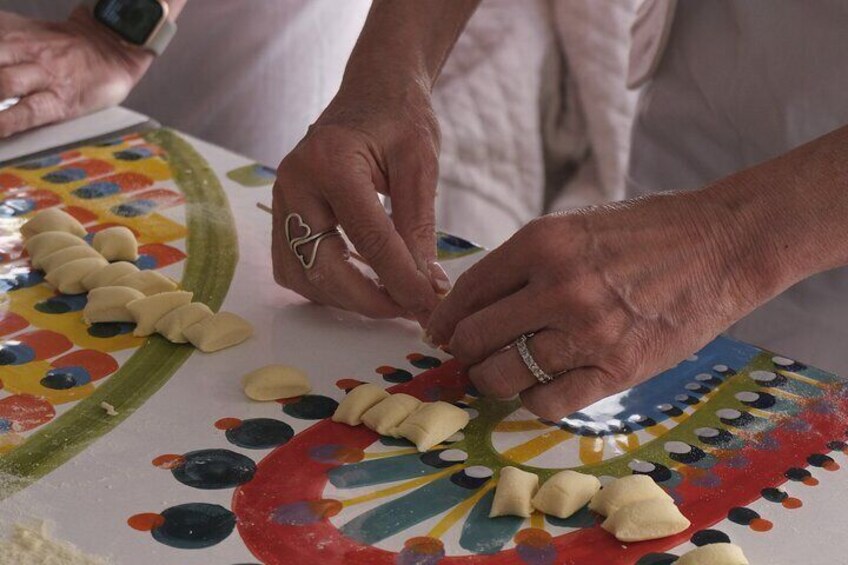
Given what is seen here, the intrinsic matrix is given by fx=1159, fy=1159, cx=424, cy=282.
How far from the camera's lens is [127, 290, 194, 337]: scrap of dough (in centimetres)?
122

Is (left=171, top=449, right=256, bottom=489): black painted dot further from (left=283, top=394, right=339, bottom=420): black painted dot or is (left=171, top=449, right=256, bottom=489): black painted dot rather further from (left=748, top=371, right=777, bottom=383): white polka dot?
(left=748, top=371, right=777, bottom=383): white polka dot

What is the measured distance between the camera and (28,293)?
131 centimetres

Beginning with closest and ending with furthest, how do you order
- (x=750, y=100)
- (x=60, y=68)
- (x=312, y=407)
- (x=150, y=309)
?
(x=312, y=407), (x=150, y=309), (x=750, y=100), (x=60, y=68)

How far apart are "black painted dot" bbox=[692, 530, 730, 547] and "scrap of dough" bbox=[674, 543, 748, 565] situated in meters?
0.03

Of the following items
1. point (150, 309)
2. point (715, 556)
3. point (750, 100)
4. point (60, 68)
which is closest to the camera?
point (715, 556)

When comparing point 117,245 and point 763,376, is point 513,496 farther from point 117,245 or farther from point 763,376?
point 117,245

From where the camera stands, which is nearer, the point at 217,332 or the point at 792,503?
the point at 792,503

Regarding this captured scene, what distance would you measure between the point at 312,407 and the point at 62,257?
15.8 inches

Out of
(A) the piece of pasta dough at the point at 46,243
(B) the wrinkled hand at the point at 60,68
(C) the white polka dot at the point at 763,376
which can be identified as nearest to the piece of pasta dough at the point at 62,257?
(A) the piece of pasta dough at the point at 46,243

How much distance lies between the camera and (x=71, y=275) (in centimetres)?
130

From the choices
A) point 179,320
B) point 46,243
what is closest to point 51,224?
point 46,243

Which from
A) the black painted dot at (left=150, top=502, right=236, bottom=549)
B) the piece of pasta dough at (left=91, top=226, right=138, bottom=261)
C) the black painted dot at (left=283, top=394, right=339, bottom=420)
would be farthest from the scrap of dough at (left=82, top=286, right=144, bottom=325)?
the black painted dot at (left=150, top=502, right=236, bottom=549)

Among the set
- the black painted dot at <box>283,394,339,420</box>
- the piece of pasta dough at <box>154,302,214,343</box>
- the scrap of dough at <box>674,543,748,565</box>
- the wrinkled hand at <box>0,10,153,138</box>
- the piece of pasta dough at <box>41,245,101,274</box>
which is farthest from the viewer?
the wrinkled hand at <box>0,10,153,138</box>

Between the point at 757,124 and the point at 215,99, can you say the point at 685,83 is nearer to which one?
the point at 757,124
